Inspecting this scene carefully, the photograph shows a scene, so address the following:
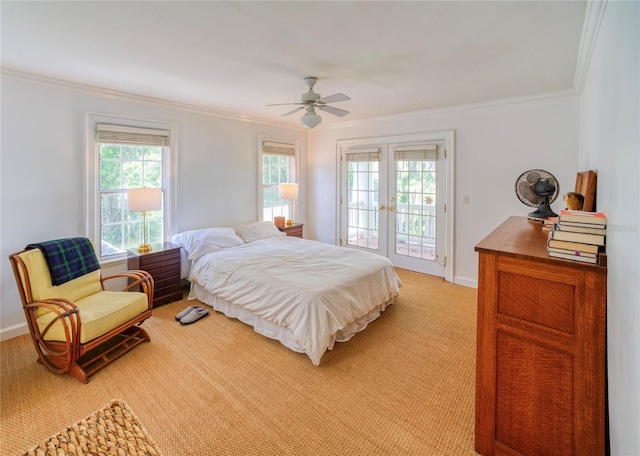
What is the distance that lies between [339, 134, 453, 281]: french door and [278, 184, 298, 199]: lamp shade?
0.95 metres

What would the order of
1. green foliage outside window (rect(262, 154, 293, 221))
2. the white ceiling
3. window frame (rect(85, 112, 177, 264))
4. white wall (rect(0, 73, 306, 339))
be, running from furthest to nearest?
1. green foliage outside window (rect(262, 154, 293, 221))
2. window frame (rect(85, 112, 177, 264))
3. white wall (rect(0, 73, 306, 339))
4. the white ceiling

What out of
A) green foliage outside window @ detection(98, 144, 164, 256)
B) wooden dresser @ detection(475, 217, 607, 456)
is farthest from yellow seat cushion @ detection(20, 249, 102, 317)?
wooden dresser @ detection(475, 217, 607, 456)

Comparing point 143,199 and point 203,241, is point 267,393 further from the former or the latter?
point 143,199

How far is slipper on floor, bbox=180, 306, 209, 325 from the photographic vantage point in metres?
3.20

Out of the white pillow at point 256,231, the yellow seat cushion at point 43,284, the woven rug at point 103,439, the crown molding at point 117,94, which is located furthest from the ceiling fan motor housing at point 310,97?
the woven rug at point 103,439

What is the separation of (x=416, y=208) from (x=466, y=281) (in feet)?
4.20

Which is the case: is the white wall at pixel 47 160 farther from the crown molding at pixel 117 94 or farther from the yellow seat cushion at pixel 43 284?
the yellow seat cushion at pixel 43 284

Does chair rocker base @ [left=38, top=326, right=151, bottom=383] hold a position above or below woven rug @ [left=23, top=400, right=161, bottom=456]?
below

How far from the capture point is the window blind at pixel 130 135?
11.0 ft

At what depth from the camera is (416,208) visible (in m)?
4.77

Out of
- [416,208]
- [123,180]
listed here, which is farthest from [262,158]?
[416,208]

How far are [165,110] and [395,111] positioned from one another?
3.15 m

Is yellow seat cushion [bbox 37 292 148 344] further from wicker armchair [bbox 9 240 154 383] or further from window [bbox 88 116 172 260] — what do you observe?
window [bbox 88 116 172 260]

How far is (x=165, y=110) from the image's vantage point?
390 centimetres
